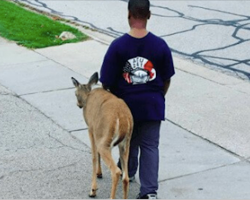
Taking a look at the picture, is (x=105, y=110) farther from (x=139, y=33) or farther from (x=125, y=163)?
(x=139, y=33)

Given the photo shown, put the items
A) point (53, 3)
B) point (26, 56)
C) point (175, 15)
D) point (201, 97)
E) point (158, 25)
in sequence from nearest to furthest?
point (201, 97) < point (26, 56) < point (158, 25) < point (175, 15) < point (53, 3)

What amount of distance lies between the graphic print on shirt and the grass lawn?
5733 millimetres

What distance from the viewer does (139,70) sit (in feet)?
16.2

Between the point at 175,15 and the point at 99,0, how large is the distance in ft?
8.23

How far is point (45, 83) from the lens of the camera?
8.53 metres

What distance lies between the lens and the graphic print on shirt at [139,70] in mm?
4914

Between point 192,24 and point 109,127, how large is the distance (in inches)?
306

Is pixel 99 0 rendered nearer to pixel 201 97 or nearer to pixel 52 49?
pixel 52 49

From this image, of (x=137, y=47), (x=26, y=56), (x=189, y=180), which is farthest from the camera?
(x=26, y=56)

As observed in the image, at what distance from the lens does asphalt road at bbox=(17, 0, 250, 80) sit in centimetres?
1007

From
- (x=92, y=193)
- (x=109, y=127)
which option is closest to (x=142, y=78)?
(x=109, y=127)

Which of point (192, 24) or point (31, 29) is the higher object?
point (192, 24)

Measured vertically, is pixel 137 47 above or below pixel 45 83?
above

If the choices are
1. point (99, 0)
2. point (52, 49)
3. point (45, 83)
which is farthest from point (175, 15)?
point (45, 83)
